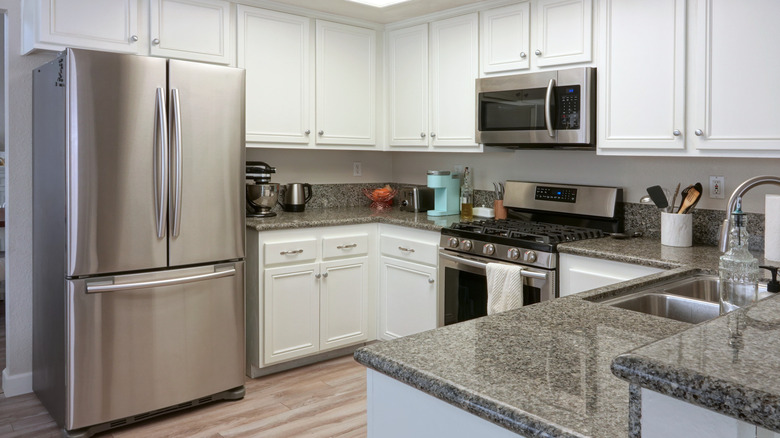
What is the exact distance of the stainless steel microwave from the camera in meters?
3.09

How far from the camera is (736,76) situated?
2553 mm

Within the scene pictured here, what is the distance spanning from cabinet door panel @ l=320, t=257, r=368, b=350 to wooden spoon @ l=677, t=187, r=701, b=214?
1845 millimetres

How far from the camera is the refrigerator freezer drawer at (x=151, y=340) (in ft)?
9.05

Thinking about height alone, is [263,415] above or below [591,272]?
below

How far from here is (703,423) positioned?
26.9 inches

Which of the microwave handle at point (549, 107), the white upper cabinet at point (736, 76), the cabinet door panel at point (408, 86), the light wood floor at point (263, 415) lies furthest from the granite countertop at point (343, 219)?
the white upper cabinet at point (736, 76)

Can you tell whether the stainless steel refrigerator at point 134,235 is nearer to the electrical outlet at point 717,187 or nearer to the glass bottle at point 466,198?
the glass bottle at point 466,198

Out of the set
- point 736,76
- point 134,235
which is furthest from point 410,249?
point 736,76

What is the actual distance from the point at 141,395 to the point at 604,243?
7.49ft

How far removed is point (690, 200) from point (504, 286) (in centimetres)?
94

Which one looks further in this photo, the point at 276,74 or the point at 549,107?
the point at 276,74

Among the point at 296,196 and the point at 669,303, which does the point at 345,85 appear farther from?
the point at 669,303

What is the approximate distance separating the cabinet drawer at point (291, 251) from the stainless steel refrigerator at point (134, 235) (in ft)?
0.99

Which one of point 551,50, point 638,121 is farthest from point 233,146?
point 638,121
